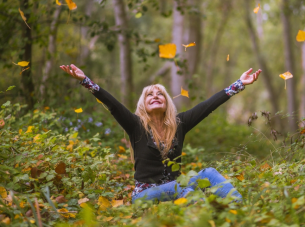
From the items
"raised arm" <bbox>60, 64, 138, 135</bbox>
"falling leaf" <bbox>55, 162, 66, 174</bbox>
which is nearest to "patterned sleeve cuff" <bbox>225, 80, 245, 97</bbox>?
"raised arm" <bbox>60, 64, 138, 135</bbox>

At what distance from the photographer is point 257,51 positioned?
1146cm

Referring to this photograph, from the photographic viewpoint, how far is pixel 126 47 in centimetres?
660

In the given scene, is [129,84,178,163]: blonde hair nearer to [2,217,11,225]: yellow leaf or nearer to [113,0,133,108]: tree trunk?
[2,217,11,225]: yellow leaf

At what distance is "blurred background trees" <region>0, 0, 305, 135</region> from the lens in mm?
4457

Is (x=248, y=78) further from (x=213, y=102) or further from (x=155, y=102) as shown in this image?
(x=155, y=102)

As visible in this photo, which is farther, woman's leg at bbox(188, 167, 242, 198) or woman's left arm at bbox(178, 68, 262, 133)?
woman's left arm at bbox(178, 68, 262, 133)

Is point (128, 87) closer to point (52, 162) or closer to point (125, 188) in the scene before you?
point (125, 188)

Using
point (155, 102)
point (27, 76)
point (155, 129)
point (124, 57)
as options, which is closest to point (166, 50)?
point (155, 102)

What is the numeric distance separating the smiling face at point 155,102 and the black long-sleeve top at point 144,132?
167 mm

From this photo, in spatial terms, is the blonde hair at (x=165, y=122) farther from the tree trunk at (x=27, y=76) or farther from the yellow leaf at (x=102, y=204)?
the tree trunk at (x=27, y=76)

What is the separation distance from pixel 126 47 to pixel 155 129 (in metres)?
4.11

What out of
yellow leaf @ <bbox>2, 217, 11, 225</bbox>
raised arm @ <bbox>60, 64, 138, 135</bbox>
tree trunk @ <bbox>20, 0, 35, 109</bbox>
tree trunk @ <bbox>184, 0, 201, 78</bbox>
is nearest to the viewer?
yellow leaf @ <bbox>2, 217, 11, 225</bbox>

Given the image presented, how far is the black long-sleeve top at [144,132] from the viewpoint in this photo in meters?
2.66

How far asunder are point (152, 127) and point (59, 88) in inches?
97.8
